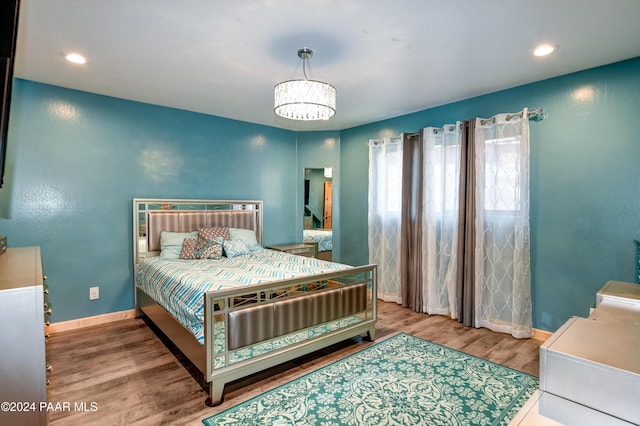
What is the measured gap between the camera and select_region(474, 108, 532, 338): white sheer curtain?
3.20 meters

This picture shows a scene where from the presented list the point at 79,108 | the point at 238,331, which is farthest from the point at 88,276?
the point at 238,331

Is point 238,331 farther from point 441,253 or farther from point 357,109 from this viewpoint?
point 357,109

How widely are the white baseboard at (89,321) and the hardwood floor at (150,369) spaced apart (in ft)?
0.30

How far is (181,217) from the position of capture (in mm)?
4082

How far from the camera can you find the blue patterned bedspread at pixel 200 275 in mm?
2370

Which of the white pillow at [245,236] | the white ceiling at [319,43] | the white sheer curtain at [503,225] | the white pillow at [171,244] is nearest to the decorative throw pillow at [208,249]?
the white pillow at [171,244]

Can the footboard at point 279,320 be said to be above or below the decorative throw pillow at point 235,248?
below

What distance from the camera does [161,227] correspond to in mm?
3941

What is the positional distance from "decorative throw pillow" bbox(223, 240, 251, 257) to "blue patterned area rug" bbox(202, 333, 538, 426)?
6.06 feet

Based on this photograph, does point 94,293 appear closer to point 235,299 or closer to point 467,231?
point 235,299

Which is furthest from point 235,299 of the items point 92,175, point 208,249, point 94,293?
point 92,175

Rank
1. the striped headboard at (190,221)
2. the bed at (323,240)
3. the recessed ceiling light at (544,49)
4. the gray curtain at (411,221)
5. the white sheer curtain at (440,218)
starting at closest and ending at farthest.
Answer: the recessed ceiling light at (544,49) < the white sheer curtain at (440,218) < the striped headboard at (190,221) < the gray curtain at (411,221) < the bed at (323,240)

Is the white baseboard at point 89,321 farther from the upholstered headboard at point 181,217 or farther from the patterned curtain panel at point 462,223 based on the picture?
the patterned curtain panel at point 462,223

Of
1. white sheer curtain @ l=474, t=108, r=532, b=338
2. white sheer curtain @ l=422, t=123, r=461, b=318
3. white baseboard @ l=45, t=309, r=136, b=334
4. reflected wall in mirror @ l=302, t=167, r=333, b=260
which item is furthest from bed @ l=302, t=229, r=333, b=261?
white baseboard @ l=45, t=309, r=136, b=334
